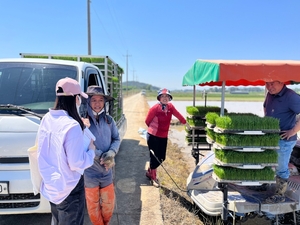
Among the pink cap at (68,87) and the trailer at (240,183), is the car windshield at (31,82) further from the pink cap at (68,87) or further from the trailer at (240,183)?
the trailer at (240,183)

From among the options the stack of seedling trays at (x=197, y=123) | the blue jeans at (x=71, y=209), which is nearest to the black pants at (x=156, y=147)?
the stack of seedling trays at (x=197, y=123)

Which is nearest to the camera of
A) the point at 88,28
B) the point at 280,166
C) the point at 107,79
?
the point at 280,166

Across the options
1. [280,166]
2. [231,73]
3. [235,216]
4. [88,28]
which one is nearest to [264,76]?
[231,73]

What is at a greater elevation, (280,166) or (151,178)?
(280,166)

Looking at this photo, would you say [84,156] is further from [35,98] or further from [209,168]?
[209,168]

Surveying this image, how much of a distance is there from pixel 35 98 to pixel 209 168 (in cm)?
314

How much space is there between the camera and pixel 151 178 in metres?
5.04

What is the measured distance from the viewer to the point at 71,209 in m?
2.20

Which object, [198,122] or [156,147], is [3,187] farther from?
[198,122]

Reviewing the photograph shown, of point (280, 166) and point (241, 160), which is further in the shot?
point (280, 166)

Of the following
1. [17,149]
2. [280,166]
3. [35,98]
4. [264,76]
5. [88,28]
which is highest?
[88,28]

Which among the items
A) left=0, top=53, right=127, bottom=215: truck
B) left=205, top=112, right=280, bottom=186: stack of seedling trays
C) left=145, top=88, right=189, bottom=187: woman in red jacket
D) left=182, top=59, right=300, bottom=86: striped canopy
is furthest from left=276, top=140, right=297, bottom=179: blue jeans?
left=0, top=53, right=127, bottom=215: truck

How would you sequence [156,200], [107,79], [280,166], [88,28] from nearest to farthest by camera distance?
[280,166]
[156,200]
[107,79]
[88,28]

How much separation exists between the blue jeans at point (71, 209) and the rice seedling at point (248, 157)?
175cm
